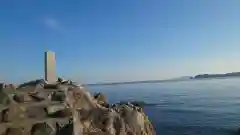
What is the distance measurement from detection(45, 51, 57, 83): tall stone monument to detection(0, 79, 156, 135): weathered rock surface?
54cm

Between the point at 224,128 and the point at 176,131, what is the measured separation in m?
5.96

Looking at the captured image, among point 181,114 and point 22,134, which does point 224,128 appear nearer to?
point 181,114

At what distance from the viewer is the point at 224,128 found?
36.2m

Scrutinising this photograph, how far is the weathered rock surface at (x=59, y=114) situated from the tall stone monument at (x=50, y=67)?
544 mm

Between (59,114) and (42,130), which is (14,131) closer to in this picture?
(42,130)

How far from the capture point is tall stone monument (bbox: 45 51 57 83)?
14.7m

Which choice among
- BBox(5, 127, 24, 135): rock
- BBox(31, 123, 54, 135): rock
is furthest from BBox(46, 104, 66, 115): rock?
BBox(5, 127, 24, 135): rock

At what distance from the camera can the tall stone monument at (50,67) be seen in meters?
14.7

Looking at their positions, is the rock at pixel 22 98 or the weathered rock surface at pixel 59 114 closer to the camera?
the weathered rock surface at pixel 59 114

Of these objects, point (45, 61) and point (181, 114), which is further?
point (181, 114)

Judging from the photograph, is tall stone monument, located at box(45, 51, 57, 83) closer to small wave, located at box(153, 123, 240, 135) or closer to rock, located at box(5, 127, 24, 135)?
rock, located at box(5, 127, 24, 135)

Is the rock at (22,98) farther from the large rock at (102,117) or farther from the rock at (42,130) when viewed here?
the rock at (42,130)

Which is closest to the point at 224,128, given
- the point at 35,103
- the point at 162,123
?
the point at 162,123

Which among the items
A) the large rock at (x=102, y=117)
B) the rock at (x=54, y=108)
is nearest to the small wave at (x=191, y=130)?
the large rock at (x=102, y=117)
